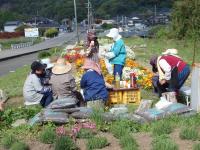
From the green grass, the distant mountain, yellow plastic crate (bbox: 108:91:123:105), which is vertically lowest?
the distant mountain

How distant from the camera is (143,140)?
7172 millimetres

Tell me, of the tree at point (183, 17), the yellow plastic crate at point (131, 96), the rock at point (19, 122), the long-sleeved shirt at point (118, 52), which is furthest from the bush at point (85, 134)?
the tree at point (183, 17)

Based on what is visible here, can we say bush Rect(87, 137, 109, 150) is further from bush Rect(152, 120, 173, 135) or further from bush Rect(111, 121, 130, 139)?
bush Rect(152, 120, 173, 135)

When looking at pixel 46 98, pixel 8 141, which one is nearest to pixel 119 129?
pixel 8 141

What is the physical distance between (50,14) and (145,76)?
6701 inches

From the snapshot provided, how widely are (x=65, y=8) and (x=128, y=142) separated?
516 feet

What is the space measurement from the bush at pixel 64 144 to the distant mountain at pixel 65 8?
378ft

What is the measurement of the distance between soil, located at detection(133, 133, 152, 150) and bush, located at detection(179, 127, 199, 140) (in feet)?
1.46

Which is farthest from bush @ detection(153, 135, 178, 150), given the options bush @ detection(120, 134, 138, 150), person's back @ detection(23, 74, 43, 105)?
person's back @ detection(23, 74, 43, 105)

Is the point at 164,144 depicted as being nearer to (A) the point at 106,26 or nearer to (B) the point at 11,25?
(A) the point at 106,26

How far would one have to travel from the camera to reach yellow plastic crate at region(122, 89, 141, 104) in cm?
1122

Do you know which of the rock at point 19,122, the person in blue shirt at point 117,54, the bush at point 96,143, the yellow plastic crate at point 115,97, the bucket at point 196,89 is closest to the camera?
the bush at point 96,143

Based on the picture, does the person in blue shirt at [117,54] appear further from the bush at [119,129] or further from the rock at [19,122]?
the bush at [119,129]

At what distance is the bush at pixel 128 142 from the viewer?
6.74 m
